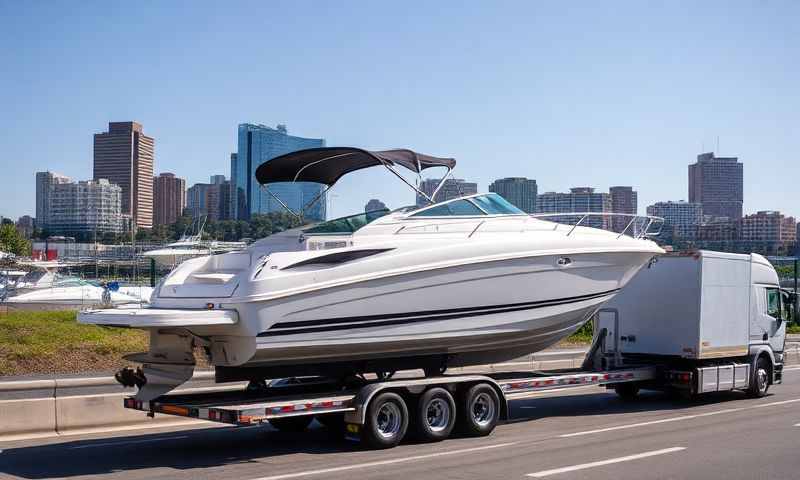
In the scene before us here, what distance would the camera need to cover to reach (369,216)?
12.6 m

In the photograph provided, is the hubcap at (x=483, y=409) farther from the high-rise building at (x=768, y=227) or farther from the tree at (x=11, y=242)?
the high-rise building at (x=768, y=227)

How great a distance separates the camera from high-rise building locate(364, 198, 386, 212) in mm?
12812

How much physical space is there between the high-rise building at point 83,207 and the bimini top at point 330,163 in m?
149

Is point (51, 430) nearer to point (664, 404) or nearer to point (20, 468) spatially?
point (20, 468)

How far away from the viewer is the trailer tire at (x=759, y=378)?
16984 mm

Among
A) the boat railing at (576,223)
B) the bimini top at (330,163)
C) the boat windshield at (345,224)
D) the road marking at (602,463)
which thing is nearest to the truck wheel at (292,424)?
the boat windshield at (345,224)

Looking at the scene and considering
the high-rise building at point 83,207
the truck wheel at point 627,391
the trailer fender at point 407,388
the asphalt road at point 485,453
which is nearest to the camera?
the asphalt road at point 485,453

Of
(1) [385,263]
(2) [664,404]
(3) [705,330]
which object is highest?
(1) [385,263]

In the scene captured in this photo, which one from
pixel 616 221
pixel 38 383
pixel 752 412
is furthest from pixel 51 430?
pixel 752 412

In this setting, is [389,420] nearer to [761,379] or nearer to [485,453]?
[485,453]

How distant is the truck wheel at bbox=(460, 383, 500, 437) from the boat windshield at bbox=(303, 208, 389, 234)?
277 cm

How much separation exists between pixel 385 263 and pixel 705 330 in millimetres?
7014

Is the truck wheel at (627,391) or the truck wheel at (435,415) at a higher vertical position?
the truck wheel at (435,415)

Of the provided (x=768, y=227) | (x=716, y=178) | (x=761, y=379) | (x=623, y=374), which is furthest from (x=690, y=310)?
(x=716, y=178)
